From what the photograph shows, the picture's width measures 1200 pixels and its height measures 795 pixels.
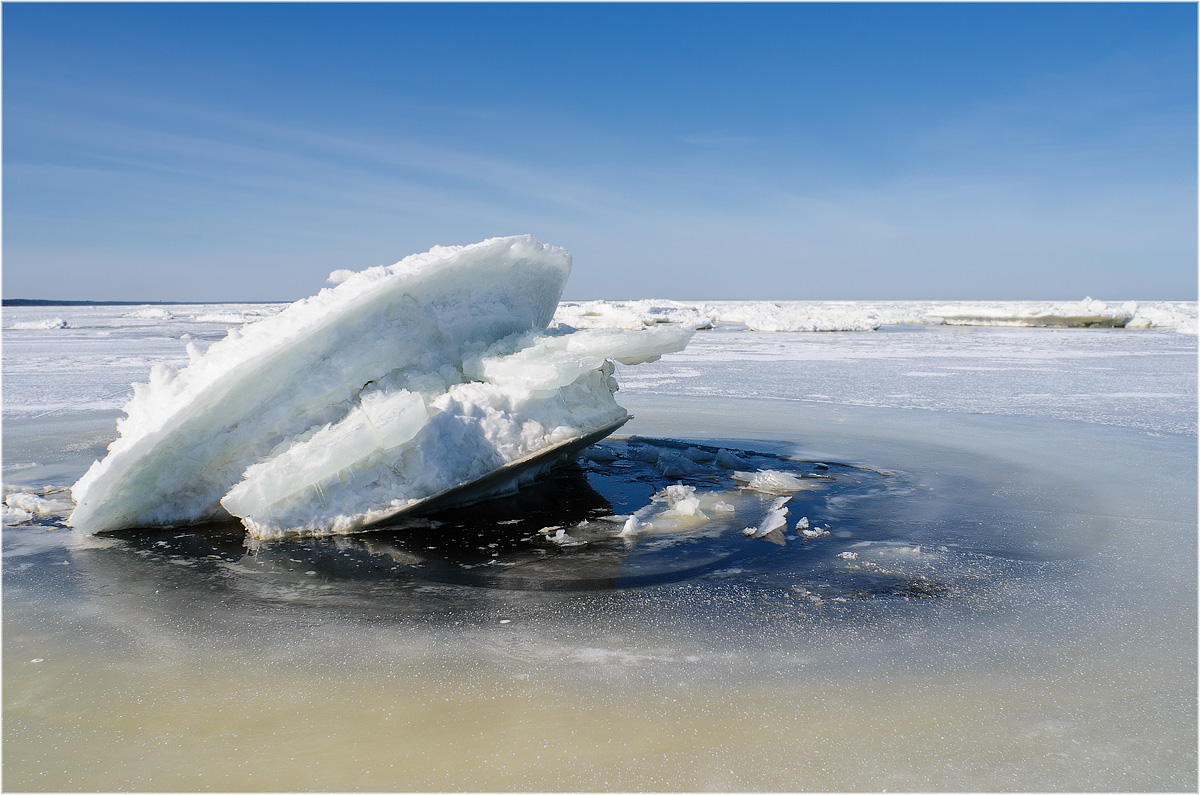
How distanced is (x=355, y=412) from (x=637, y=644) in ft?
8.23

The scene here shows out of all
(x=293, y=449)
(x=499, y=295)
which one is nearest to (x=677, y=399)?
(x=499, y=295)

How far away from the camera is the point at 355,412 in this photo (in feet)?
14.9

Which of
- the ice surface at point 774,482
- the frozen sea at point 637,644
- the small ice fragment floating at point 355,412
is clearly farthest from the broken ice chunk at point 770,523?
the small ice fragment floating at point 355,412

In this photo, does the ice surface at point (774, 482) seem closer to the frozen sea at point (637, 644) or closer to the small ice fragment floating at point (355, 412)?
the frozen sea at point (637, 644)

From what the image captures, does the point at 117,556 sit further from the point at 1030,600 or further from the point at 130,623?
the point at 1030,600

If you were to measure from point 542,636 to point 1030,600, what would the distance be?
2.11 metres

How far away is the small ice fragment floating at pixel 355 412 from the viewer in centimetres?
413

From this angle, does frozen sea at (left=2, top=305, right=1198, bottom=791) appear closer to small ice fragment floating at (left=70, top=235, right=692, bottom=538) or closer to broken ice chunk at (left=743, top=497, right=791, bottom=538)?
broken ice chunk at (left=743, top=497, right=791, bottom=538)

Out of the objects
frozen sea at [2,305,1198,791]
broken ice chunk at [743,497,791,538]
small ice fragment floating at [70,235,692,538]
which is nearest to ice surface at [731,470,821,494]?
frozen sea at [2,305,1198,791]

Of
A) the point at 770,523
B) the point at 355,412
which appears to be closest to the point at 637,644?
the point at 770,523

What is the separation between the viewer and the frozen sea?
2.09 m

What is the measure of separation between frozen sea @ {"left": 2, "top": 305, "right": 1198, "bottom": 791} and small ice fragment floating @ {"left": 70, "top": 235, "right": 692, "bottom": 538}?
10.0 inches

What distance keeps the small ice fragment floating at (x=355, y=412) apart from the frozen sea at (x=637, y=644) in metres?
0.25

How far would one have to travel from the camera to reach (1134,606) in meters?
3.17
